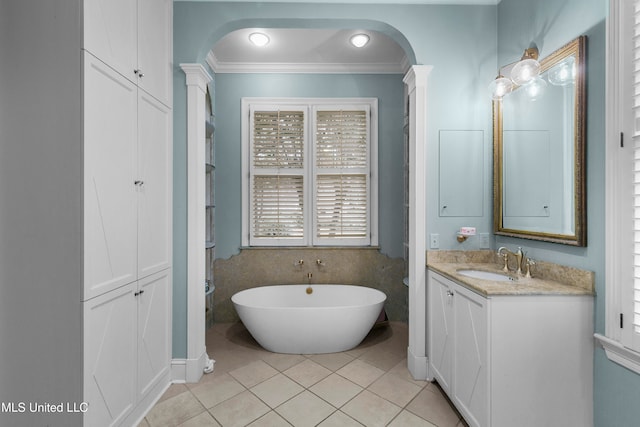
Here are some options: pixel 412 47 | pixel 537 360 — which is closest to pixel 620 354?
pixel 537 360

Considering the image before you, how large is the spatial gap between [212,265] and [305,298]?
105 cm

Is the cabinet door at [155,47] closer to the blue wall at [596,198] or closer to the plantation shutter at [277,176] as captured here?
the plantation shutter at [277,176]

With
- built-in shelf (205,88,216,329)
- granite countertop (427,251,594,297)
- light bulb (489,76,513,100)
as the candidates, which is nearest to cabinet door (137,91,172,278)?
built-in shelf (205,88,216,329)

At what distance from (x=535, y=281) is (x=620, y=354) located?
0.44m

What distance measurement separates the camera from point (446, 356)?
1.84 metres

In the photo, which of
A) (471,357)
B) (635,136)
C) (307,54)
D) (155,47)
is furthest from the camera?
(307,54)

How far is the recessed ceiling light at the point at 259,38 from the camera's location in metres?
2.54

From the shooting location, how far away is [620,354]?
4.12 ft

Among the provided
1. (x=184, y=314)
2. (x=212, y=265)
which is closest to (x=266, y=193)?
(x=212, y=265)

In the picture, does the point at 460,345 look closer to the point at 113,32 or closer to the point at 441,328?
the point at 441,328

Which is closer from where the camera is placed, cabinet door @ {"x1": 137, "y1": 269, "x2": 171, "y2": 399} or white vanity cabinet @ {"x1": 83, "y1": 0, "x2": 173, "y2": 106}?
white vanity cabinet @ {"x1": 83, "y1": 0, "x2": 173, "y2": 106}

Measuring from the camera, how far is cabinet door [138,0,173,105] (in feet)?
5.67

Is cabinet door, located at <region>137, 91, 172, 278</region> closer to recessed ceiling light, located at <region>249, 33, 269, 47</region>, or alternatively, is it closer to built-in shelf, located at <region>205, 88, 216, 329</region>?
built-in shelf, located at <region>205, 88, 216, 329</region>
